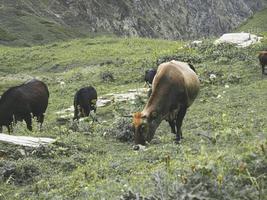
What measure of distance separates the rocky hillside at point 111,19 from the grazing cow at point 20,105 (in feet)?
178

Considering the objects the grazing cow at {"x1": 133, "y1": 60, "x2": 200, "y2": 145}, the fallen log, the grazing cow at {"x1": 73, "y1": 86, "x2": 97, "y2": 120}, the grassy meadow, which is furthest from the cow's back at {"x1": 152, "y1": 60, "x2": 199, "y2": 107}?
the grazing cow at {"x1": 73, "y1": 86, "x2": 97, "y2": 120}

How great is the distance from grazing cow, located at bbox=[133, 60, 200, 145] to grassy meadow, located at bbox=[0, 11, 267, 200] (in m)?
0.55

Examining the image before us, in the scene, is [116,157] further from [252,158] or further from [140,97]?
[140,97]

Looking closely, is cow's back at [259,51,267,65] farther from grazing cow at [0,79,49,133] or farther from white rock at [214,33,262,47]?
grazing cow at [0,79,49,133]

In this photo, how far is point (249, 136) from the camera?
1200 cm

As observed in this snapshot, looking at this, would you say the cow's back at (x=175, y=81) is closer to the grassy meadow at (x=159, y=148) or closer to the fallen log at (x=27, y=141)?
the grassy meadow at (x=159, y=148)

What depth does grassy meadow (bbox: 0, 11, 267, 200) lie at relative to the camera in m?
7.93

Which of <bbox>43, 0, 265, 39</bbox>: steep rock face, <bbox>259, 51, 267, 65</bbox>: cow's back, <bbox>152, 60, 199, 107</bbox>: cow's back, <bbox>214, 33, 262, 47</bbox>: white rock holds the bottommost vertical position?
<bbox>43, 0, 265, 39</bbox>: steep rock face

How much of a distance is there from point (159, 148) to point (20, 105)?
315 inches

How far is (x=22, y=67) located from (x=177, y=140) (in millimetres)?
32114

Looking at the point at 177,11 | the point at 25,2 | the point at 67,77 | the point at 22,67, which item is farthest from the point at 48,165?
the point at 177,11

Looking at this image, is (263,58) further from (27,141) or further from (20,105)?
(27,141)

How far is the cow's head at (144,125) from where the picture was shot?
13.0m

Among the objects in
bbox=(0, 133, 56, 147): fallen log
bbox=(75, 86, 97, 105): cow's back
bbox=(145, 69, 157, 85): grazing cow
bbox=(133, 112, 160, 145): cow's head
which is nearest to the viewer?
bbox=(133, 112, 160, 145): cow's head
